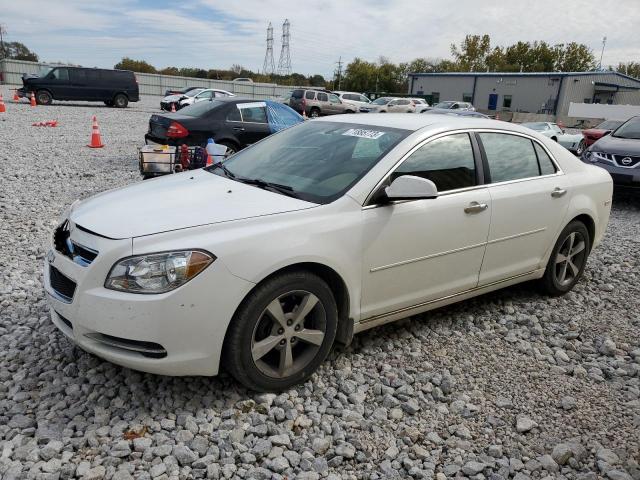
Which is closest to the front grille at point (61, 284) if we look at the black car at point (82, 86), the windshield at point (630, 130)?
the windshield at point (630, 130)

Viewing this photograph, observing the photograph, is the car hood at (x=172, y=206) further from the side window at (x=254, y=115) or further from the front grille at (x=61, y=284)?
the side window at (x=254, y=115)

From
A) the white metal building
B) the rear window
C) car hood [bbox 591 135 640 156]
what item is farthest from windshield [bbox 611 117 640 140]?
the white metal building

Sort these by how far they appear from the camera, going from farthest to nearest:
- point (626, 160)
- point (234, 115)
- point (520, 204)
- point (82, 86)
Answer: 1. point (82, 86)
2. point (234, 115)
3. point (626, 160)
4. point (520, 204)

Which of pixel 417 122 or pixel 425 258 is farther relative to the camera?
pixel 417 122

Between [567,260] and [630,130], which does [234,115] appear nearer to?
[567,260]

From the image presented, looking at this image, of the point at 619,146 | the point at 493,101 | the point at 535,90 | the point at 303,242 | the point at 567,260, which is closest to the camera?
the point at 303,242

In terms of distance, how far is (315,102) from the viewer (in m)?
30.3

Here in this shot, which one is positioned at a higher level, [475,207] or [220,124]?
[220,124]

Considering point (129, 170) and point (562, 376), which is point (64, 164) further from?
point (562, 376)

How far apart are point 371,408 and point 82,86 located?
1128 inches

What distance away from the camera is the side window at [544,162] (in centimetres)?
449

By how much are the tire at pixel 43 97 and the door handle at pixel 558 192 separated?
91.4ft

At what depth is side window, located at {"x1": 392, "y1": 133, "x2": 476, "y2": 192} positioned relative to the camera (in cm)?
358

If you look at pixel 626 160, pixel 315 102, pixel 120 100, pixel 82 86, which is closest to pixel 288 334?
pixel 626 160
